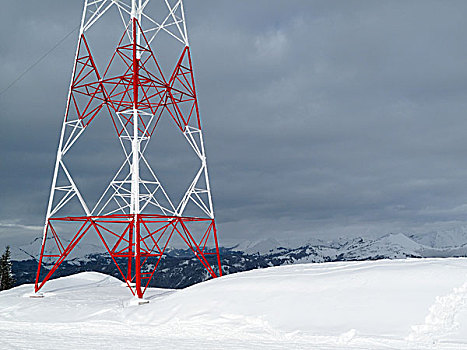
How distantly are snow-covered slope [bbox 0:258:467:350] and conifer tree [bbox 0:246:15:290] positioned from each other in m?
46.2

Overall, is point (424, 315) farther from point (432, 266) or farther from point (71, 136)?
point (71, 136)

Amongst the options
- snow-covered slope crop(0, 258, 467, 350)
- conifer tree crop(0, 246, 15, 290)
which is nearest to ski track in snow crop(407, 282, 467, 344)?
snow-covered slope crop(0, 258, 467, 350)

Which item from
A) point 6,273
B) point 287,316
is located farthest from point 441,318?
point 6,273

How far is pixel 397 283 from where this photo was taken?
578 inches

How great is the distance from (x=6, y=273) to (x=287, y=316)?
56978 mm

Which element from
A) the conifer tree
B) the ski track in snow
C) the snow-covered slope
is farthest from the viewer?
the conifer tree

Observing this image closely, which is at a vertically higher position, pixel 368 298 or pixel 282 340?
pixel 368 298

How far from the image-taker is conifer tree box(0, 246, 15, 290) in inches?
2377

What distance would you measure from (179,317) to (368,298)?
617cm

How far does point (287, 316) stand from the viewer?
1424 cm

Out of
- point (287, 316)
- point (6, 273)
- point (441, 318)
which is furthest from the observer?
point (6, 273)

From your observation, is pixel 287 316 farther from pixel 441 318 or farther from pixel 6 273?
pixel 6 273

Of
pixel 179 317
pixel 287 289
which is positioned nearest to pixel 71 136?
pixel 179 317

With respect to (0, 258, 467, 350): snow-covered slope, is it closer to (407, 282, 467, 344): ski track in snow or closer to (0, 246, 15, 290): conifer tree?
(407, 282, 467, 344): ski track in snow
